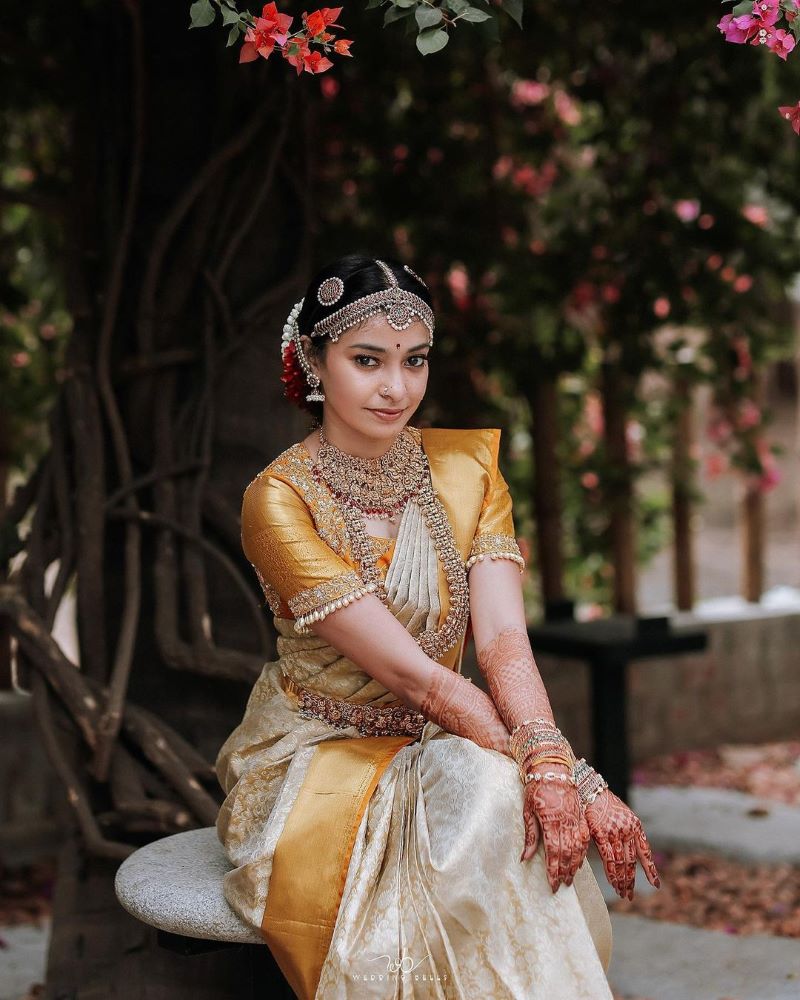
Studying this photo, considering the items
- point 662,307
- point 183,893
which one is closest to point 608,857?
point 183,893

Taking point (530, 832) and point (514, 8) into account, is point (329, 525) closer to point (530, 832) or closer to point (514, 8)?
point (530, 832)

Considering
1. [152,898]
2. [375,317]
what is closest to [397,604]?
[375,317]

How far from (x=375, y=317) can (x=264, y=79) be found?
49.0 inches

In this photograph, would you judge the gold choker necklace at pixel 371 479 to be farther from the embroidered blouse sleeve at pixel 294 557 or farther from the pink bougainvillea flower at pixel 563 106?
the pink bougainvillea flower at pixel 563 106

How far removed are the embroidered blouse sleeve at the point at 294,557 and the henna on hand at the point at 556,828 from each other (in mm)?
451

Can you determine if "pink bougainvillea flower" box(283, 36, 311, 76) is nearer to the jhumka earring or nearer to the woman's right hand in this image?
the jhumka earring

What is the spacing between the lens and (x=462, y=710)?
7.40 feet

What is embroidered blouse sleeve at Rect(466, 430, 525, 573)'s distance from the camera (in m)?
2.46

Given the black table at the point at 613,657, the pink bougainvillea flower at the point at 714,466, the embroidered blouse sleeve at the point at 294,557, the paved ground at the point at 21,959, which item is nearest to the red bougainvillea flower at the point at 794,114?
the embroidered blouse sleeve at the point at 294,557

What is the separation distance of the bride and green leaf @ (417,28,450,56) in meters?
0.41

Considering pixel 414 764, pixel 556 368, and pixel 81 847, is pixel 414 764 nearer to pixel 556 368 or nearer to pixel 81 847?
pixel 81 847

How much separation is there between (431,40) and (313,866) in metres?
1.31

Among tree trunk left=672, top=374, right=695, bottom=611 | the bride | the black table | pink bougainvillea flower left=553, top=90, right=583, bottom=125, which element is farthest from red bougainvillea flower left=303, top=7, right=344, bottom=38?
tree trunk left=672, top=374, right=695, bottom=611

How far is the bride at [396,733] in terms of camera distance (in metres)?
2.07
